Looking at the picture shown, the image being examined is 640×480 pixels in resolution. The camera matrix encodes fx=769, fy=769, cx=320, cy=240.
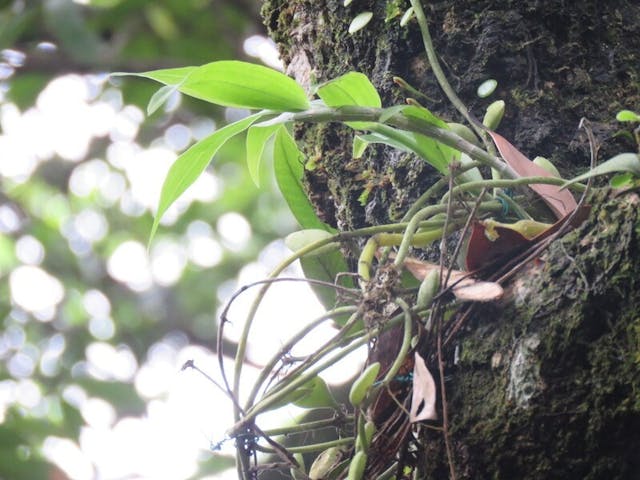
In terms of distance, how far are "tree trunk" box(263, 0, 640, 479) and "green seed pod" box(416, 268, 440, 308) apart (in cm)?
4

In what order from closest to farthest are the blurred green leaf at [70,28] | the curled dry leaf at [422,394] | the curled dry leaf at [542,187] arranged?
1. the curled dry leaf at [422,394]
2. the curled dry leaf at [542,187]
3. the blurred green leaf at [70,28]

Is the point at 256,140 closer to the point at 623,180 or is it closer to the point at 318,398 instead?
the point at 318,398

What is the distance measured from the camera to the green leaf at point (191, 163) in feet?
2.48

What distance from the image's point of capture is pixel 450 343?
64 cm

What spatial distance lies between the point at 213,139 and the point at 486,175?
294 mm

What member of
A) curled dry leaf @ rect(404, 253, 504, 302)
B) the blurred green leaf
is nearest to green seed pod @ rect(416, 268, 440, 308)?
curled dry leaf @ rect(404, 253, 504, 302)

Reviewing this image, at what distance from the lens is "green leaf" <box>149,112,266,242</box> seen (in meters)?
0.76

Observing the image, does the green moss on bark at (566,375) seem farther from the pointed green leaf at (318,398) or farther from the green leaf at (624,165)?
the pointed green leaf at (318,398)

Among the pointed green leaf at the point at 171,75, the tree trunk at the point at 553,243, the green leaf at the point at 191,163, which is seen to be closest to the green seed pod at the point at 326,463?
the tree trunk at the point at 553,243

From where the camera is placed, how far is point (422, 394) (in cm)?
57

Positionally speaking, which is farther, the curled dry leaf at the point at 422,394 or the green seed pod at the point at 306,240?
the green seed pod at the point at 306,240

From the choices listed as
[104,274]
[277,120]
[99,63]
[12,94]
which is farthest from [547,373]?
[104,274]

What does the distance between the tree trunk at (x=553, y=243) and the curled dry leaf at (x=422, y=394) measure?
0.13 feet

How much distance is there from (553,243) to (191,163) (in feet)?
1.17
